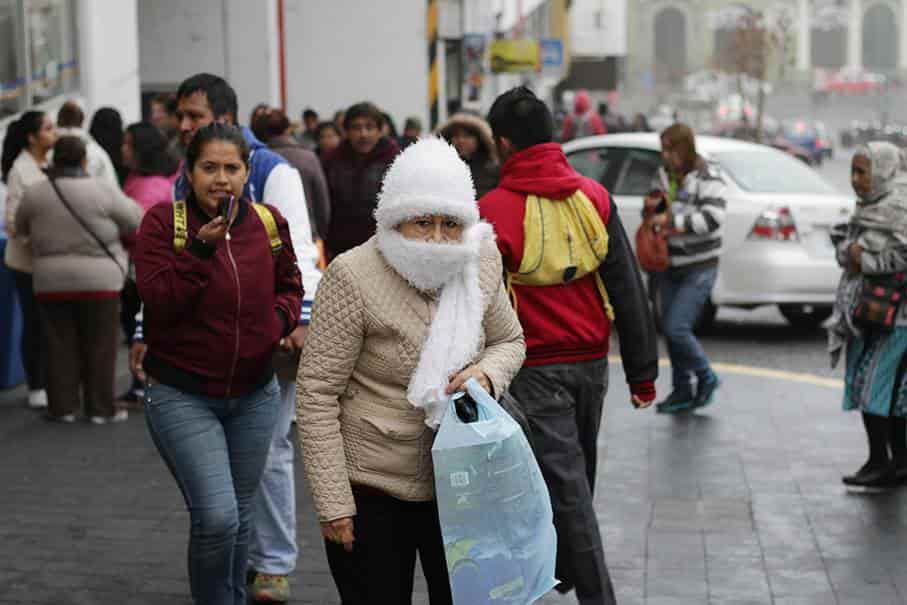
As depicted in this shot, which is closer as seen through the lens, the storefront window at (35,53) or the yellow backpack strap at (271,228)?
the yellow backpack strap at (271,228)

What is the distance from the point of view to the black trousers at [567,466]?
542cm

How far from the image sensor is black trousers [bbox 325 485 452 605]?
173 inches

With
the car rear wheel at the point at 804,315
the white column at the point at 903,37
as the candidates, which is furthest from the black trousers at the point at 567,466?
the white column at the point at 903,37

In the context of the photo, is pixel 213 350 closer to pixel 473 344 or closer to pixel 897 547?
pixel 473 344

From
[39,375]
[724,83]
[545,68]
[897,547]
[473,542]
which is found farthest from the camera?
[724,83]

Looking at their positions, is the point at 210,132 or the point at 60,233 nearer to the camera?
the point at 210,132

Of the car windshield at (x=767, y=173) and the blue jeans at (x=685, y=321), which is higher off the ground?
the car windshield at (x=767, y=173)

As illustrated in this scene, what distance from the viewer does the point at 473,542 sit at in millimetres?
4234

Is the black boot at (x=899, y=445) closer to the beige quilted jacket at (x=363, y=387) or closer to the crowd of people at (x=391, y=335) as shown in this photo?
the crowd of people at (x=391, y=335)

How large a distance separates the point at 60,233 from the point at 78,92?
4.04 m

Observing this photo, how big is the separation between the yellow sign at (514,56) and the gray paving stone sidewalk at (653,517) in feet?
63.4

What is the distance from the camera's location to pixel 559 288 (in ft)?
18.0

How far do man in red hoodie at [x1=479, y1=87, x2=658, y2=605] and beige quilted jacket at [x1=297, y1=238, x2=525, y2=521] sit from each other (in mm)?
1094

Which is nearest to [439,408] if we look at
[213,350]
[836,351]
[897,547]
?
[213,350]
